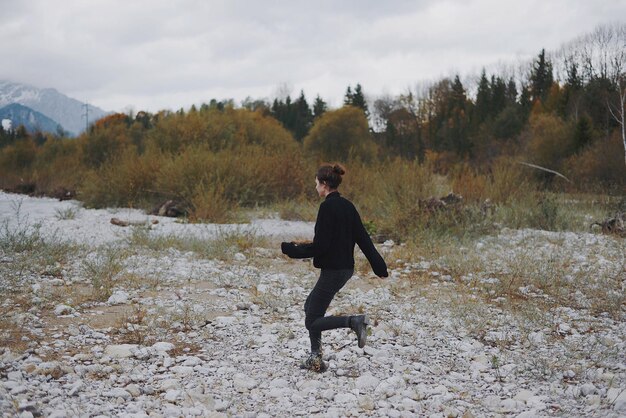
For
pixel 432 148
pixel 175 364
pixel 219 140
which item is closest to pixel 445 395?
pixel 175 364

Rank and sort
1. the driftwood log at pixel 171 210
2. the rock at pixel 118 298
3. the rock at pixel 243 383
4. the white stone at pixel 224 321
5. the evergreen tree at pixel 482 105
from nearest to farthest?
the rock at pixel 243 383 < the white stone at pixel 224 321 < the rock at pixel 118 298 < the driftwood log at pixel 171 210 < the evergreen tree at pixel 482 105

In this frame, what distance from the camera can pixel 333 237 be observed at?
13.1 feet

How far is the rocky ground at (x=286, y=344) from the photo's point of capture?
3656 mm

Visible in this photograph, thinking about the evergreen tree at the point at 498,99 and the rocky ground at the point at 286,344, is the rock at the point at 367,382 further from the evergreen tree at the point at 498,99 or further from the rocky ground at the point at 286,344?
the evergreen tree at the point at 498,99

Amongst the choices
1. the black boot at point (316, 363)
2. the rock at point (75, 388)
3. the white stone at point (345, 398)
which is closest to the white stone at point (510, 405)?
the white stone at point (345, 398)

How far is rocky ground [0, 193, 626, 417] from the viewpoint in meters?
3.66

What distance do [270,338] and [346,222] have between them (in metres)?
1.59

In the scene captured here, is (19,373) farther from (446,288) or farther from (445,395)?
(446,288)

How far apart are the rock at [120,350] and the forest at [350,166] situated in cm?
687

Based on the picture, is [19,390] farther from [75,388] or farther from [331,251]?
[331,251]

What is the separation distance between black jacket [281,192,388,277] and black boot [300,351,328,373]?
2.54 ft

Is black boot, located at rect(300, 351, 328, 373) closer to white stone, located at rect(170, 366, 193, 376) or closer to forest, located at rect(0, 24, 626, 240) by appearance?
white stone, located at rect(170, 366, 193, 376)

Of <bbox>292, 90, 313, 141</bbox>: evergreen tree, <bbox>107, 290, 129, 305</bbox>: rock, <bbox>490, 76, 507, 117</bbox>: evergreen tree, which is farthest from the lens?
<bbox>292, 90, 313, 141</bbox>: evergreen tree

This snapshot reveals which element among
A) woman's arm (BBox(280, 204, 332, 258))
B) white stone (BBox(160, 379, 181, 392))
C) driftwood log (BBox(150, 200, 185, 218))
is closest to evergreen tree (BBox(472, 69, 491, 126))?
driftwood log (BBox(150, 200, 185, 218))
